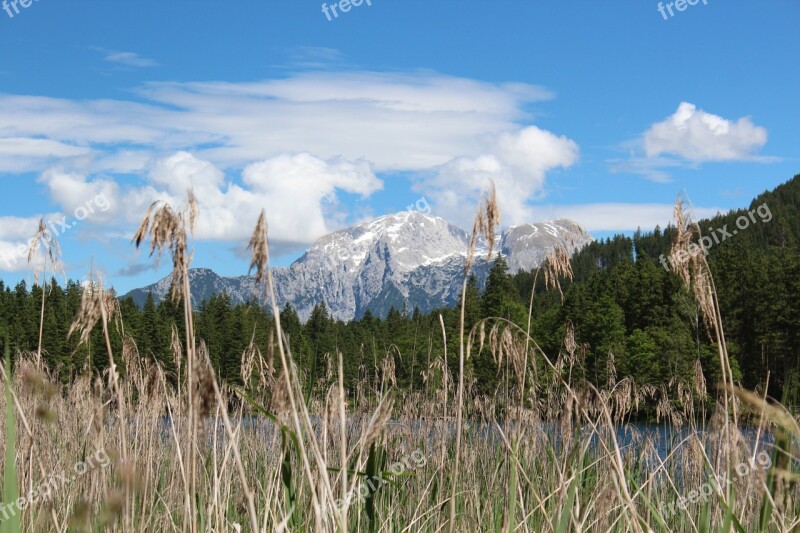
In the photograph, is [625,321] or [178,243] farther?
[625,321]

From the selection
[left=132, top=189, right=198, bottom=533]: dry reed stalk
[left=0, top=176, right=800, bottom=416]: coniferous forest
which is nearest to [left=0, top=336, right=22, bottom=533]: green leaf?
[left=132, top=189, right=198, bottom=533]: dry reed stalk

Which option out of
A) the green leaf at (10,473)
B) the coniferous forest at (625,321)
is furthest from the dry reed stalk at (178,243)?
the coniferous forest at (625,321)

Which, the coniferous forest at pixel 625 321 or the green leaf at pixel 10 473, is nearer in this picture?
the green leaf at pixel 10 473

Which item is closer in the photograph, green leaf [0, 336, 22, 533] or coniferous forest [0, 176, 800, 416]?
green leaf [0, 336, 22, 533]

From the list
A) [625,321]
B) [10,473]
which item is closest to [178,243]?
[10,473]

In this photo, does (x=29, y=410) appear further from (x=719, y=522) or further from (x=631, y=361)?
(x=631, y=361)

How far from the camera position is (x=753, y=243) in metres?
118

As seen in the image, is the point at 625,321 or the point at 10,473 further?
the point at 625,321

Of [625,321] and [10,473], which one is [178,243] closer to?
[10,473]

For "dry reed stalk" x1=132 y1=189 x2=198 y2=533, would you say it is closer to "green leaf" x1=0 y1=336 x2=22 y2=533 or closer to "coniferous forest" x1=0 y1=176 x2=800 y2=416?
"green leaf" x1=0 y1=336 x2=22 y2=533

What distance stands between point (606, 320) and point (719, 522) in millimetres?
60250

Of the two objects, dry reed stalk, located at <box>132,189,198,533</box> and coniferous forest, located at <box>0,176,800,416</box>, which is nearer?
dry reed stalk, located at <box>132,189,198,533</box>

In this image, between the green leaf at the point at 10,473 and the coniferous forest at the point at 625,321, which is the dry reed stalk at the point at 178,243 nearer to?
the green leaf at the point at 10,473

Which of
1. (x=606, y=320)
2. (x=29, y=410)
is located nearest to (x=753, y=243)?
(x=606, y=320)
